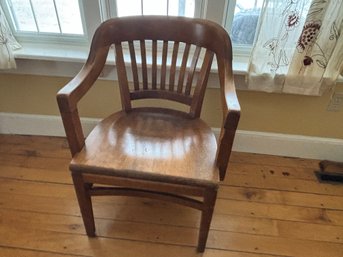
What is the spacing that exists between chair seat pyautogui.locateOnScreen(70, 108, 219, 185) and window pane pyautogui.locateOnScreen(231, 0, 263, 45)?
53 centimetres

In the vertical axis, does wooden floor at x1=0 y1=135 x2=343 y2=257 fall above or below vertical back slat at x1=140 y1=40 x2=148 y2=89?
below

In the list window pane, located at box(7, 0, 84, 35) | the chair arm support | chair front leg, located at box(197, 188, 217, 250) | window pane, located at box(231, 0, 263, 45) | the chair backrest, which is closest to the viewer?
the chair arm support

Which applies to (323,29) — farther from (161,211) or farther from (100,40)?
(161,211)

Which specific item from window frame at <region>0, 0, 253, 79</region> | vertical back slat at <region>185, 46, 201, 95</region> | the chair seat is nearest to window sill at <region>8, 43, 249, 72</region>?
window frame at <region>0, 0, 253, 79</region>

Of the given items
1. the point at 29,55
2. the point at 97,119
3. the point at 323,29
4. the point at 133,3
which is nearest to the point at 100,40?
the point at 133,3

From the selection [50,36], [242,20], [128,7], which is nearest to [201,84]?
[242,20]

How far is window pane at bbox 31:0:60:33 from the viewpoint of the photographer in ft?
4.48

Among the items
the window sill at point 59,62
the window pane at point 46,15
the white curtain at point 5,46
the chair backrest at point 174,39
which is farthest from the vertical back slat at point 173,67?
the white curtain at point 5,46

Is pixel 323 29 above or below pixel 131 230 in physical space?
above

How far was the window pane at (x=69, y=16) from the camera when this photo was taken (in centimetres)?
136

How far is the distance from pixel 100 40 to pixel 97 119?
0.65 m

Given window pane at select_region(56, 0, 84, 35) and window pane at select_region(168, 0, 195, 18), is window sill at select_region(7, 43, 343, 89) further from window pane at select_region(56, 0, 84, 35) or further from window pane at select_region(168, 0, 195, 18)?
window pane at select_region(168, 0, 195, 18)

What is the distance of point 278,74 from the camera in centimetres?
126

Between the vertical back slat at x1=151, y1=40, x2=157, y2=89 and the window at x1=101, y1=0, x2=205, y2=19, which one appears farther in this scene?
the window at x1=101, y1=0, x2=205, y2=19
